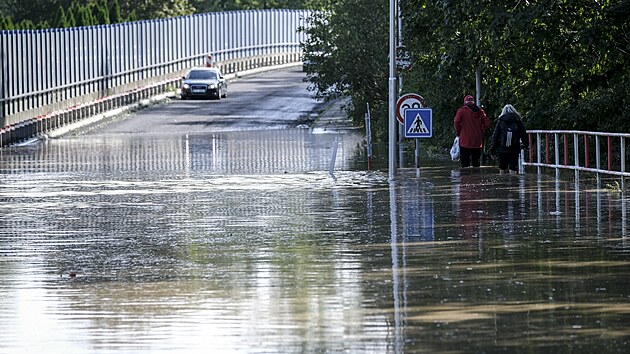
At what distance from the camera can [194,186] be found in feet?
93.7

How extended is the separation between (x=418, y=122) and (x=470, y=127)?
134 centimetres

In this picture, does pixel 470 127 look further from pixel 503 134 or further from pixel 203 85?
pixel 203 85

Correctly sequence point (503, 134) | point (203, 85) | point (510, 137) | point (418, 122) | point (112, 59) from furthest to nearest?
point (203, 85) < point (112, 59) < point (418, 122) < point (503, 134) < point (510, 137)

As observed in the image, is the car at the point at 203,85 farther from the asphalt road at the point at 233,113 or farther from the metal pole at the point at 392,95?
the metal pole at the point at 392,95

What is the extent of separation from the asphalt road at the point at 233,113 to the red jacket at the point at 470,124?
2497 cm

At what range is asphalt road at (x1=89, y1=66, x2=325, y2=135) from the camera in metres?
57.3

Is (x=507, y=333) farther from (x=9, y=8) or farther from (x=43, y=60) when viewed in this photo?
(x=9, y=8)

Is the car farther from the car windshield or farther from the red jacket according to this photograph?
the red jacket

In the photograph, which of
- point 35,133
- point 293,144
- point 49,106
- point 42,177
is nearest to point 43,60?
point 49,106

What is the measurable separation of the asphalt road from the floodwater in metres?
27.9

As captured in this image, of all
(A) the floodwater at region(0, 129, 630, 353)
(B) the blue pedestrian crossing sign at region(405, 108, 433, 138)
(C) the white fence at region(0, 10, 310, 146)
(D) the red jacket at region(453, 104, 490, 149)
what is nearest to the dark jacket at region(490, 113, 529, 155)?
(A) the floodwater at region(0, 129, 630, 353)

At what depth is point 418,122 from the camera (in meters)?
29.5

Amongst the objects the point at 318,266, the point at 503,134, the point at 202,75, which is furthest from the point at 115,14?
the point at 318,266

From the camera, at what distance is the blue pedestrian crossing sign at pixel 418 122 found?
96.3ft
